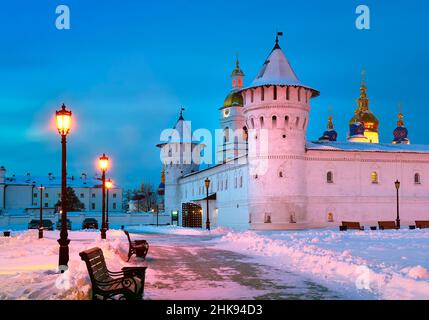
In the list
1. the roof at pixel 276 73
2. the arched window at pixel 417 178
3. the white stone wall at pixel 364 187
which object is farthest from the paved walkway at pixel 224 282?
the arched window at pixel 417 178

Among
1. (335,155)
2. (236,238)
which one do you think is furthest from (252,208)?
(236,238)

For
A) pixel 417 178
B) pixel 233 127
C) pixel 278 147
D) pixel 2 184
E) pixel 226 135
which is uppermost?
pixel 233 127

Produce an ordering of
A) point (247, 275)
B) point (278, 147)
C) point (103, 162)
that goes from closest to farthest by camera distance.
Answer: point (247, 275) < point (103, 162) < point (278, 147)

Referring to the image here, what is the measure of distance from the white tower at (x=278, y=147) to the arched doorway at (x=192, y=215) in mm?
17148

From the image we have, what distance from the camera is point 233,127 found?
65500mm

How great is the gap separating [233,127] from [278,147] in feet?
75.4

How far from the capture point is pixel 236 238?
27.4 m

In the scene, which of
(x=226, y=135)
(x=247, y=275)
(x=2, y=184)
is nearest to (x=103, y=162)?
(x=247, y=275)

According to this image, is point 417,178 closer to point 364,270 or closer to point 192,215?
point 192,215

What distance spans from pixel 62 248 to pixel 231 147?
54.1 metres

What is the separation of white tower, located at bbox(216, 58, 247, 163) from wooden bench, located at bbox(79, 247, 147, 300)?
54.6 metres

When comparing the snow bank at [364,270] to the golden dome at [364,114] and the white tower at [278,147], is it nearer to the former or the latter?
the white tower at [278,147]

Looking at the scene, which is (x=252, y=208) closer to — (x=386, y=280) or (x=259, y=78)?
(x=259, y=78)

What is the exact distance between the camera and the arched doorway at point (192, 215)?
6025 cm
